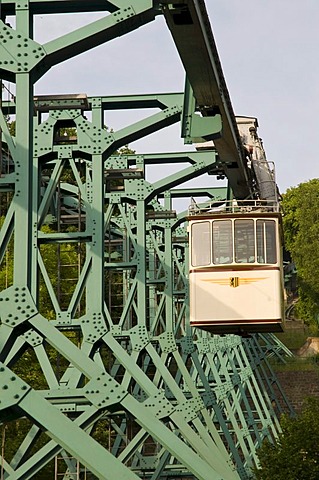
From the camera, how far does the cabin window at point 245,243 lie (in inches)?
968

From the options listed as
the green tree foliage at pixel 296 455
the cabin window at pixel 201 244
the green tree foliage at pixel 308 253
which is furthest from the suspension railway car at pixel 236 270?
the green tree foliage at pixel 308 253

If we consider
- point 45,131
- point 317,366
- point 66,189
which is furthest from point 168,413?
point 317,366

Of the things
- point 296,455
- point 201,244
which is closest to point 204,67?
point 201,244

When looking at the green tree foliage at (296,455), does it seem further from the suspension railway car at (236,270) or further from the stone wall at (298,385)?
the stone wall at (298,385)

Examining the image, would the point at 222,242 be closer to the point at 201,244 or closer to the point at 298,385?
the point at 201,244

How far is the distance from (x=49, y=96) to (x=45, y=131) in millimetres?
629

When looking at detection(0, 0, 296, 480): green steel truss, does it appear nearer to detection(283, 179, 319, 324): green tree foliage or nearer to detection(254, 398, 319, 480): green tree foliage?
detection(254, 398, 319, 480): green tree foliage

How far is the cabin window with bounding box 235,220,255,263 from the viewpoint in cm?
2458

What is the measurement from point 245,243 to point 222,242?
481mm

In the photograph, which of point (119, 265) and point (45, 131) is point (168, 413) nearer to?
point (119, 265)

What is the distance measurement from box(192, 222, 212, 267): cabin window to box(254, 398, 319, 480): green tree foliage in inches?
156

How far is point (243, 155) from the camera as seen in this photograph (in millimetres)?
26297

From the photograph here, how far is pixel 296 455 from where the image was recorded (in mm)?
Answer: 24656

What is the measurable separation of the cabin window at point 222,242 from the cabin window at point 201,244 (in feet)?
0.50
